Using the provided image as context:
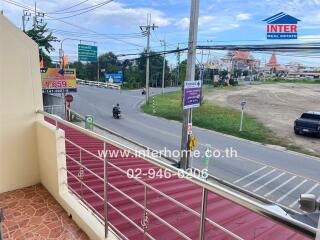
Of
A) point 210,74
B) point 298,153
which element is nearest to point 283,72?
point 210,74

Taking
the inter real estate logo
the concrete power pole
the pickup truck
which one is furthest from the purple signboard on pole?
the pickup truck

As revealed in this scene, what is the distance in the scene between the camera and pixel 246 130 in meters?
17.8

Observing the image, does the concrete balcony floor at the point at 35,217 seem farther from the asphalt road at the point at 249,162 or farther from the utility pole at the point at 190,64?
the asphalt road at the point at 249,162

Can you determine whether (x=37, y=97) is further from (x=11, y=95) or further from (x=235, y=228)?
(x=235, y=228)

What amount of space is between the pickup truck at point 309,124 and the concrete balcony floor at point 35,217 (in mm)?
15453

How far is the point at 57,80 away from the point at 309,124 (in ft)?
46.6

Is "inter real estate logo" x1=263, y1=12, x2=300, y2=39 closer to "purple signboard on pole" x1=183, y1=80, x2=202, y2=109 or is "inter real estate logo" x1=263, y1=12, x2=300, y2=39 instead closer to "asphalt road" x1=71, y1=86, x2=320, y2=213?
"purple signboard on pole" x1=183, y1=80, x2=202, y2=109

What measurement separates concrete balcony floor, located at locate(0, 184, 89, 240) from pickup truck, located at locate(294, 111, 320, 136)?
50.7 feet

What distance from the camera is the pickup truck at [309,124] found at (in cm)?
1562

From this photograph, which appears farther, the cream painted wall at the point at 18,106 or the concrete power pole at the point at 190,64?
the concrete power pole at the point at 190,64

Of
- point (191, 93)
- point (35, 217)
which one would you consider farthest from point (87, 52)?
point (35, 217)

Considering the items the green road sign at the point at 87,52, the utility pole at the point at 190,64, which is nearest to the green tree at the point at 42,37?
the green road sign at the point at 87,52

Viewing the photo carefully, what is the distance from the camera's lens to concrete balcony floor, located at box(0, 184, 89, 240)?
107 inches

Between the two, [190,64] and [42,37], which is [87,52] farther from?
[190,64]
